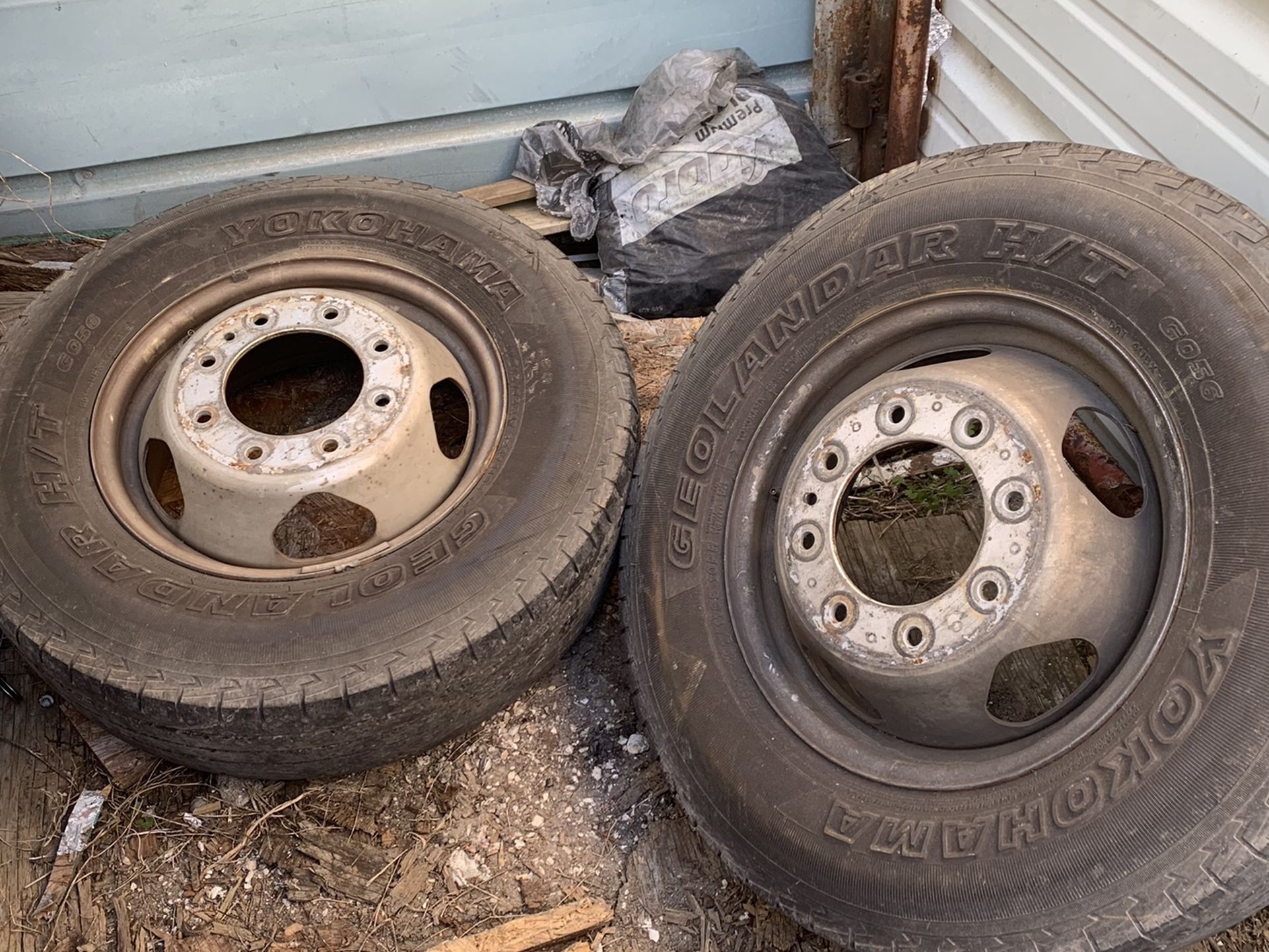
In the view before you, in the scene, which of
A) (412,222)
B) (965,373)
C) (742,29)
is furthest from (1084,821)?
(742,29)

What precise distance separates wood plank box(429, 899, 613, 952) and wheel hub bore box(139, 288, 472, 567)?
0.88 m

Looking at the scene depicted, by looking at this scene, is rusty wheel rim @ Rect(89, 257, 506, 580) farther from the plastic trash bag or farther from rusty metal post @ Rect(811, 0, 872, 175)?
rusty metal post @ Rect(811, 0, 872, 175)

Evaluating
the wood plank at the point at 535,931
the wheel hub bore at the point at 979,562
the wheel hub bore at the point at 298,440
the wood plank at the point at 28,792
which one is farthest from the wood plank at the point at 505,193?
the wood plank at the point at 535,931

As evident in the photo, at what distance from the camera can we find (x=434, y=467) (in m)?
2.36

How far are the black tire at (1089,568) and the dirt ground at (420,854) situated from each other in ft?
0.88

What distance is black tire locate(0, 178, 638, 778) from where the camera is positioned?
1990 millimetres

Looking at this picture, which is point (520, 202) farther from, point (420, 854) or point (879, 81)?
point (420, 854)

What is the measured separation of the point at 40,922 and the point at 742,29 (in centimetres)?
331

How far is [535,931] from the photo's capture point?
6.86 ft

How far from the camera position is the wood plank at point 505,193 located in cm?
353

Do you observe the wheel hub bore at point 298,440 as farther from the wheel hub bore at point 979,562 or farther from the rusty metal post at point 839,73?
the rusty metal post at point 839,73

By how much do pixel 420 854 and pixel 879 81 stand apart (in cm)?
299

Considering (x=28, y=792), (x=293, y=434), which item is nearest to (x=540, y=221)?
(x=293, y=434)

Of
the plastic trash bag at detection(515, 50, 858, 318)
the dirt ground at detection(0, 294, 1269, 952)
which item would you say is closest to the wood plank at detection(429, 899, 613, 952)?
the dirt ground at detection(0, 294, 1269, 952)
